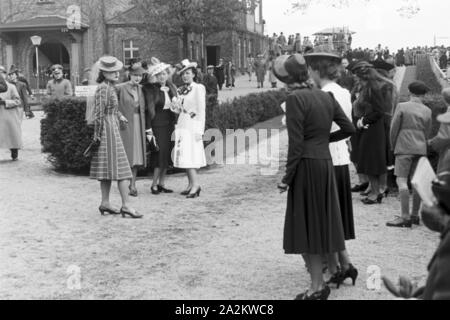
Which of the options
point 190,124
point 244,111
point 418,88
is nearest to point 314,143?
point 418,88

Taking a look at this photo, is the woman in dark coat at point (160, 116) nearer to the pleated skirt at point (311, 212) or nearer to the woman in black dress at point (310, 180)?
the woman in black dress at point (310, 180)

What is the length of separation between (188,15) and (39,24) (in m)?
10.6

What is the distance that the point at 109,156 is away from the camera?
8.01m

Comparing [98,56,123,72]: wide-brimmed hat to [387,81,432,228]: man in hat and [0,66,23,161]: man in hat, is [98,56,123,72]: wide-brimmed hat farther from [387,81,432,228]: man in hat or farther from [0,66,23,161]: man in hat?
[0,66,23,161]: man in hat

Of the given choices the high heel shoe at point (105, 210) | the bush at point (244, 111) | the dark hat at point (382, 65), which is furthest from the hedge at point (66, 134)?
the dark hat at point (382, 65)

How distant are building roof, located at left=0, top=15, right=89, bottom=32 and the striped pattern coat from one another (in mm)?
33283

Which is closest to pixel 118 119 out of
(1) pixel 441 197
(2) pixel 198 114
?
(2) pixel 198 114

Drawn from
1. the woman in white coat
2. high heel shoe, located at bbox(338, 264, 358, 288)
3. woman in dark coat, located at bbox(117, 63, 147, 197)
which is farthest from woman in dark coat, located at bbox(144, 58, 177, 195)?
high heel shoe, located at bbox(338, 264, 358, 288)

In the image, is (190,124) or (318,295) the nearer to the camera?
(318,295)

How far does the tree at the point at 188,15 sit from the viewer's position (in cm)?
3394

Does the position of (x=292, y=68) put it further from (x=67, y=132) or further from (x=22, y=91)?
(x=22, y=91)

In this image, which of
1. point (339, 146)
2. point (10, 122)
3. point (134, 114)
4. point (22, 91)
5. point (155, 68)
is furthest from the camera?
point (22, 91)

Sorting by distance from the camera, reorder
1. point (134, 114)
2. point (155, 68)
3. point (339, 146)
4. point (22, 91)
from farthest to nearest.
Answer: point (22, 91) < point (155, 68) < point (134, 114) < point (339, 146)

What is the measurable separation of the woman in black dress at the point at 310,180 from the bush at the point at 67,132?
6.77 meters
